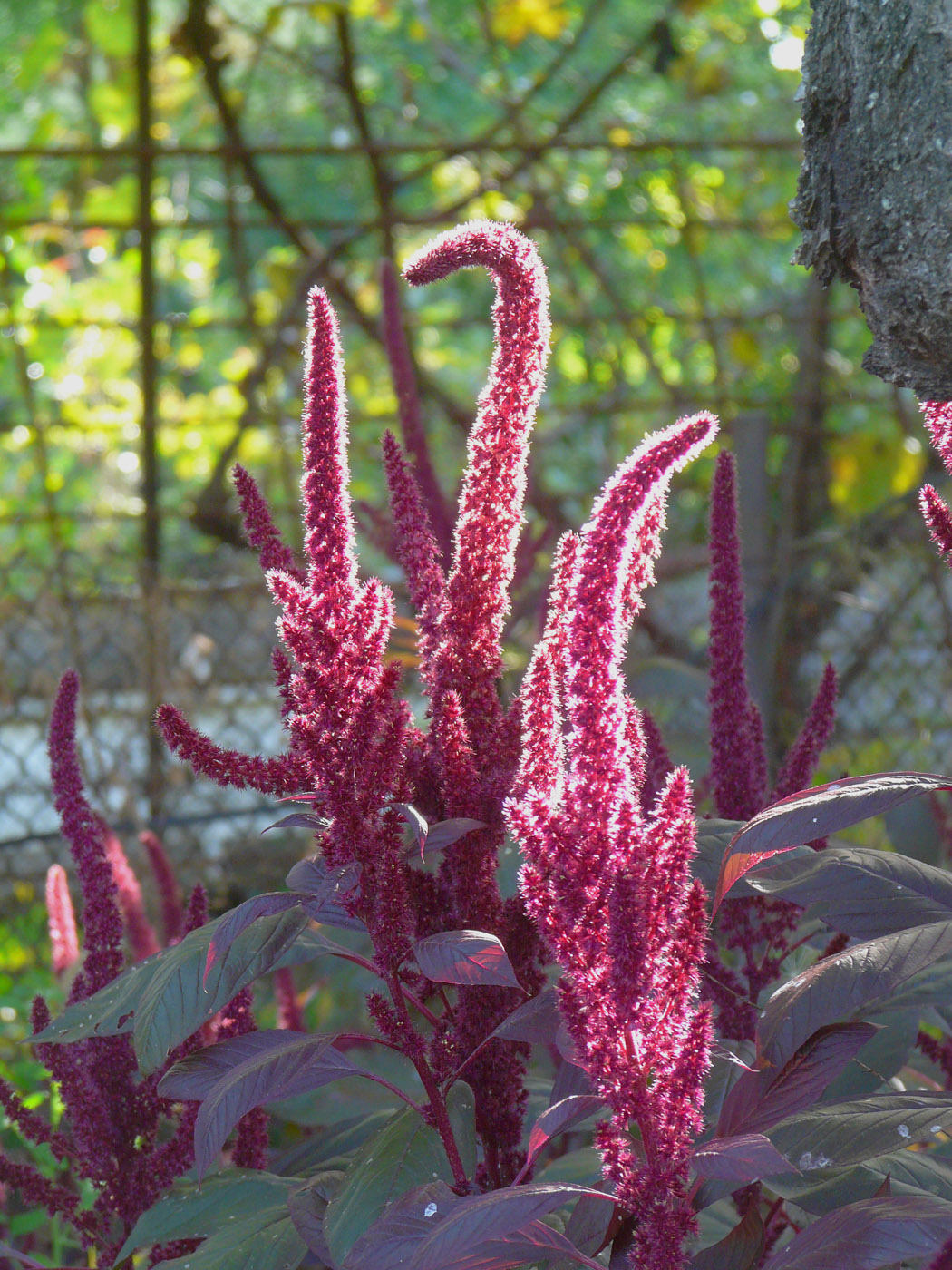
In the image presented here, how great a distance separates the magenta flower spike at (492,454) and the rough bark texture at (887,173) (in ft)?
0.58

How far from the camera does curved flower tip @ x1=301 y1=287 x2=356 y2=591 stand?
2.01 ft

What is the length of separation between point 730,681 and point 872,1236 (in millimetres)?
339

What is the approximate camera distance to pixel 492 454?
0.65m

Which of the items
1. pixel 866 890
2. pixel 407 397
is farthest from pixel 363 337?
pixel 866 890

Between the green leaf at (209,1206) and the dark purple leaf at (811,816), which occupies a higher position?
the dark purple leaf at (811,816)

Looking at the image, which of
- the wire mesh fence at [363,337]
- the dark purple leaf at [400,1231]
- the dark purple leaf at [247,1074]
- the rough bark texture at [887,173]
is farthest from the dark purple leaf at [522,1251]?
the wire mesh fence at [363,337]

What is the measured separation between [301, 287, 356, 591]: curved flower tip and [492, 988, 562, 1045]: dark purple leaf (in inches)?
9.3

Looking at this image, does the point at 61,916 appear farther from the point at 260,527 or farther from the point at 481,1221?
the point at 481,1221

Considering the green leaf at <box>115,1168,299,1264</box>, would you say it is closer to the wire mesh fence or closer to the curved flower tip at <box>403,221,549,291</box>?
the curved flower tip at <box>403,221,549,291</box>

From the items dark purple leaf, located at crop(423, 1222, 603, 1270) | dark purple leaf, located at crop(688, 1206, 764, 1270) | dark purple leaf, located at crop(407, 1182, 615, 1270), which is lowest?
dark purple leaf, located at crop(688, 1206, 764, 1270)

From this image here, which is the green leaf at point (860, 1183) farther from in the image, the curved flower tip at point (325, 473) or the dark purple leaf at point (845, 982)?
the curved flower tip at point (325, 473)

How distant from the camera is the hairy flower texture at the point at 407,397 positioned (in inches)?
47.1

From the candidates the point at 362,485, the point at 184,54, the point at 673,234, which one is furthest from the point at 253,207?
the point at 184,54

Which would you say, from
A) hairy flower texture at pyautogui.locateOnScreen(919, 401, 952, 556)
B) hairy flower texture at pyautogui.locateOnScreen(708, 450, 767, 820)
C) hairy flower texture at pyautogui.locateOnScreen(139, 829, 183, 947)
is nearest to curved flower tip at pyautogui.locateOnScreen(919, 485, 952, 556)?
hairy flower texture at pyautogui.locateOnScreen(919, 401, 952, 556)
